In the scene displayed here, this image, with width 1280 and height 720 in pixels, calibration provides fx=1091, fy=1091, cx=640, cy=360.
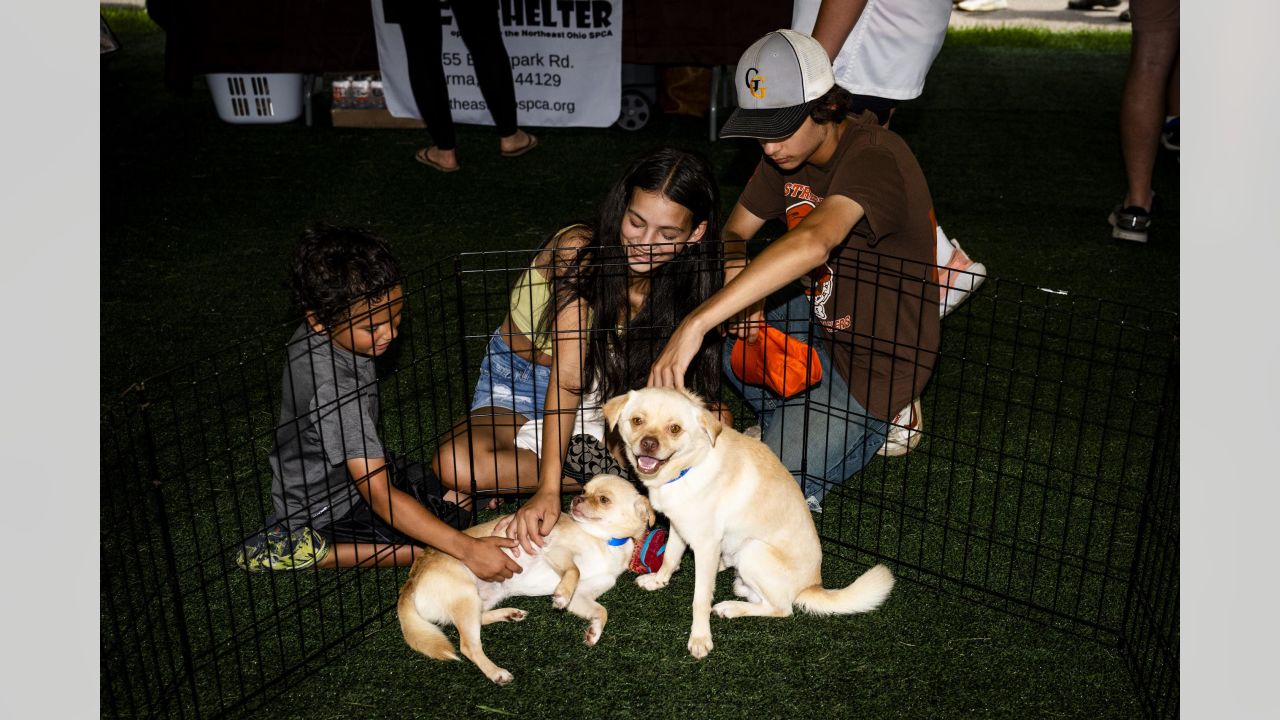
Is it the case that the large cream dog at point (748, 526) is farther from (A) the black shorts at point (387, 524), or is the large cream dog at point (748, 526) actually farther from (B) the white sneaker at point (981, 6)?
(B) the white sneaker at point (981, 6)

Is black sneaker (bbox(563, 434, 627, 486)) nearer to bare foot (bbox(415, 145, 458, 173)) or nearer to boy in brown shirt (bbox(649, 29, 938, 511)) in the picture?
boy in brown shirt (bbox(649, 29, 938, 511))

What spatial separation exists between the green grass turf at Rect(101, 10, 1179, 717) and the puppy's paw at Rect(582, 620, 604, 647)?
3 cm

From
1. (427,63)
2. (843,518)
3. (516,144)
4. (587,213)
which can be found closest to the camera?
(843,518)

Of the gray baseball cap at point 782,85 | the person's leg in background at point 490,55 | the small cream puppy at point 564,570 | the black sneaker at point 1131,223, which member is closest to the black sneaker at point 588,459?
the small cream puppy at point 564,570

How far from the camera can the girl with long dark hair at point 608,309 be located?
8.42ft

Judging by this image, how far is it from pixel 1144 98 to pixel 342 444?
12.3ft

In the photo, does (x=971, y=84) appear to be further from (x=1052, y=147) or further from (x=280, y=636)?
(x=280, y=636)

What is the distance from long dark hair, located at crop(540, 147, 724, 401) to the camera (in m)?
2.58

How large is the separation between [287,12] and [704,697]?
5061mm

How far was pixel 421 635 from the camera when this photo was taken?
7.48ft

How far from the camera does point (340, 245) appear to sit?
96.6 inches

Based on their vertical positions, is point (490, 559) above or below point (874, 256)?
below

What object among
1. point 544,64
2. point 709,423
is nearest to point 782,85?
point 709,423

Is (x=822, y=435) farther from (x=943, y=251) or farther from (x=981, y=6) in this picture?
(x=981, y=6)
